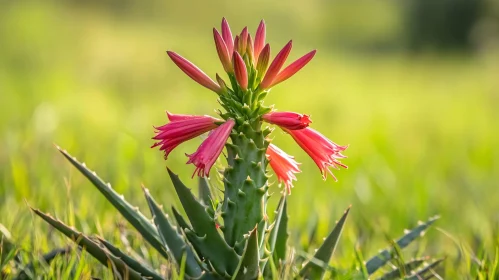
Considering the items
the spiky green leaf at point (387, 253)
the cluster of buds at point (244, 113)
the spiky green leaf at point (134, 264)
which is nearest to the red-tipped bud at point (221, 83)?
the cluster of buds at point (244, 113)

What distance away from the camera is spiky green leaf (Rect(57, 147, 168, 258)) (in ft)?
6.81

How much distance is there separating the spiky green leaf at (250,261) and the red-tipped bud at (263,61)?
430 millimetres

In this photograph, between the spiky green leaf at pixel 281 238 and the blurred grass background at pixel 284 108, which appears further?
the blurred grass background at pixel 284 108

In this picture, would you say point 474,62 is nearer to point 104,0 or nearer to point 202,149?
point 104,0

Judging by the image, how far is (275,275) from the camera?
202 centimetres

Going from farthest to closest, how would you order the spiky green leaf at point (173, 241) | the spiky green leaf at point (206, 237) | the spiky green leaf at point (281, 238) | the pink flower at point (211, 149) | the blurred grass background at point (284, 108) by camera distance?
the blurred grass background at point (284, 108)
the spiky green leaf at point (281, 238)
the spiky green leaf at point (173, 241)
the spiky green leaf at point (206, 237)
the pink flower at point (211, 149)

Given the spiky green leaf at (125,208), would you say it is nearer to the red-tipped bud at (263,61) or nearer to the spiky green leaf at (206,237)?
the spiky green leaf at (206,237)

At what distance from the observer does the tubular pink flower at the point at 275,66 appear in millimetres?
1971

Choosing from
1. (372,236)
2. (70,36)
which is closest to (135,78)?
(70,36)

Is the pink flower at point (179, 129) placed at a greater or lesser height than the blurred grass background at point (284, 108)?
greater

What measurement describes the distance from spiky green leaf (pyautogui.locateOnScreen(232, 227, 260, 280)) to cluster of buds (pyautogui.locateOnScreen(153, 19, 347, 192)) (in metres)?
0.20

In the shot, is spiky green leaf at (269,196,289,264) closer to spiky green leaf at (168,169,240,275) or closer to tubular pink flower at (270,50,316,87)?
spiky green leaf at (168,169,240,275)

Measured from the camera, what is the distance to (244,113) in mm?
1996

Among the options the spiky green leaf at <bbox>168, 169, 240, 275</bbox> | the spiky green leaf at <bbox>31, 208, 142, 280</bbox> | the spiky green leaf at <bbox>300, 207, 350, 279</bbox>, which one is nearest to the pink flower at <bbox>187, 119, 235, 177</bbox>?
the spiky green leaf at <bbox>168, 169, 240, 275</bbox>
